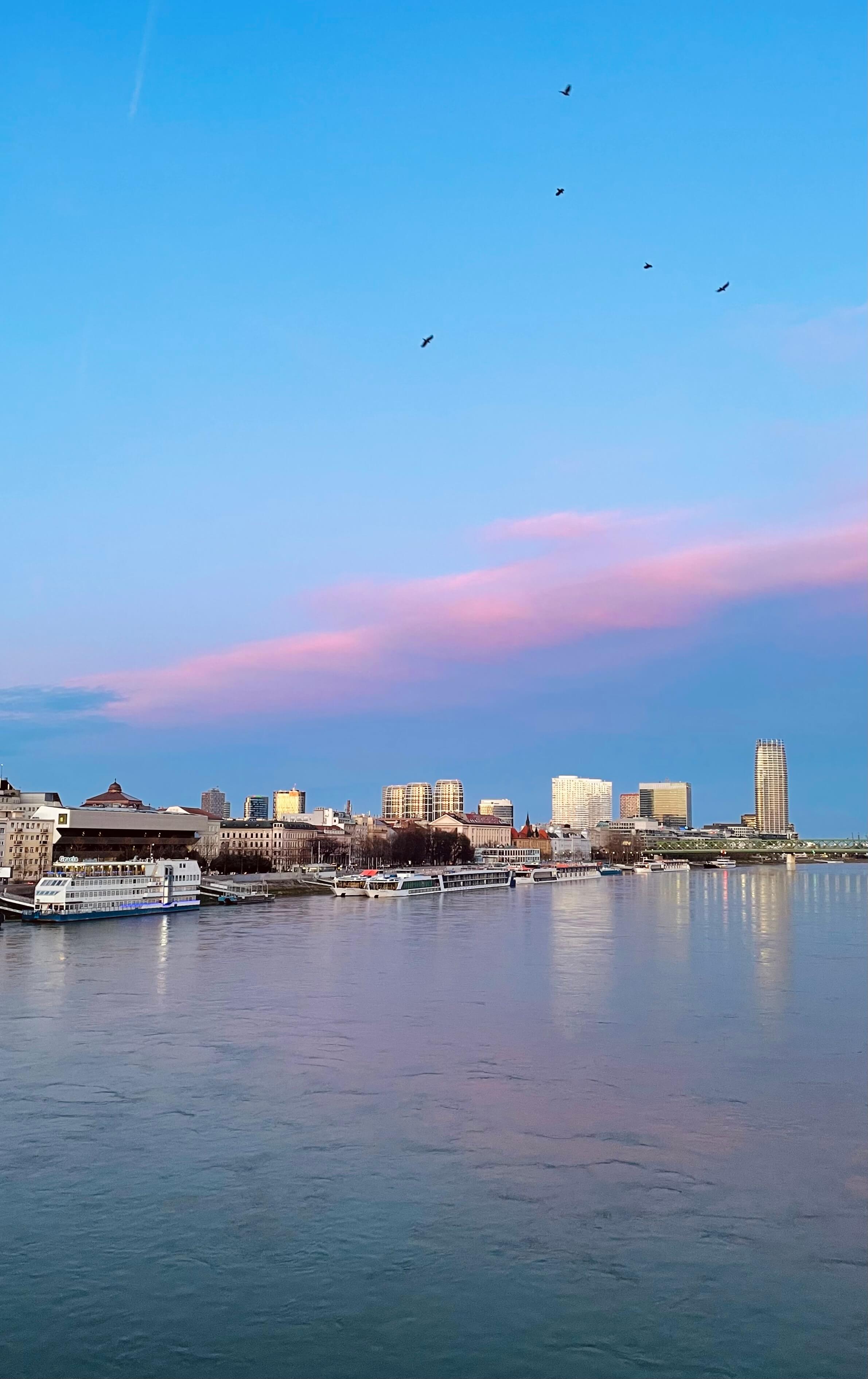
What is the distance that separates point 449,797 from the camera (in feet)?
552

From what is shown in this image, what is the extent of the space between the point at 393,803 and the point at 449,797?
33.5ft

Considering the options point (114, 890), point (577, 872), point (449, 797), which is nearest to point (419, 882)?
point (114, 890)

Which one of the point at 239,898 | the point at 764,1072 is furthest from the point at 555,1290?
the point at 239,898

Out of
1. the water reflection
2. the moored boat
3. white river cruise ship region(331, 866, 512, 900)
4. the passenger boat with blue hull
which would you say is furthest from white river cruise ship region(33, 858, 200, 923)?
the moored boat

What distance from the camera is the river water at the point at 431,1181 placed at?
8.38m

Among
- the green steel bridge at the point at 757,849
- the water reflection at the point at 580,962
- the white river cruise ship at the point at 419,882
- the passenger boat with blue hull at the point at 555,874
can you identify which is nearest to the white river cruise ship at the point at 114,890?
the white river cruise ship at the point at 419,882

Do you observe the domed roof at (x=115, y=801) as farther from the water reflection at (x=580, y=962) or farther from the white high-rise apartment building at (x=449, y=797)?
the white high-rise apartment building at (x=449, y=797)

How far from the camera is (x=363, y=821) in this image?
132875 mm

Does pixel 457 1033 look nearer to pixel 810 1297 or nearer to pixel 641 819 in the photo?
pixel 810 1297

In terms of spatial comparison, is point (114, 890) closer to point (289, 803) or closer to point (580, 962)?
point (580, 962)

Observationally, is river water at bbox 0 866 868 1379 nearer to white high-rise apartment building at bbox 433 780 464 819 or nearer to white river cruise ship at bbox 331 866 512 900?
white river cruise ship at bbox 331 866 512 900

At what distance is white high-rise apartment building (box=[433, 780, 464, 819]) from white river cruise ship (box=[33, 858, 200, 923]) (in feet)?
380

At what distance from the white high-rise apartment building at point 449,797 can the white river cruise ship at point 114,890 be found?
115963 mm

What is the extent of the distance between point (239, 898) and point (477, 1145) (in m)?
44.8
